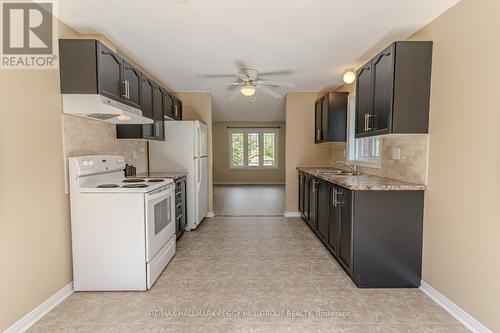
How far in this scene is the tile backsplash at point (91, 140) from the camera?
228 cm

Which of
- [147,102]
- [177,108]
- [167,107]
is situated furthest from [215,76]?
[147,102]

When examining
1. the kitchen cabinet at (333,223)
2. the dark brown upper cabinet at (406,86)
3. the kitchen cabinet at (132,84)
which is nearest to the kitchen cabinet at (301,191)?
the kitchen cabinet at (333,223)

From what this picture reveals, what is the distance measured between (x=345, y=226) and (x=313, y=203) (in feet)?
4.24

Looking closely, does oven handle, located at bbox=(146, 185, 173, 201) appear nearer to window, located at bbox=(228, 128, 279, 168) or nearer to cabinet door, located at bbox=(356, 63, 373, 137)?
cabinet door, located at bbox=(356, 63, 373, 137)

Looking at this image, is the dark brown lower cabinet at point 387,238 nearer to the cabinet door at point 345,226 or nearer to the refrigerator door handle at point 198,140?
the cabinet door at point 345,226

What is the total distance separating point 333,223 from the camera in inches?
115

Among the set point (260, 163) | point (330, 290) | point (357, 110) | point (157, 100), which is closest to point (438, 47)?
point (357, 110)

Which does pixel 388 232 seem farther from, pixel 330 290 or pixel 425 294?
pixel 330 290

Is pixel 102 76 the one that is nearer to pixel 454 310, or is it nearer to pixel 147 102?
pixel 147 102

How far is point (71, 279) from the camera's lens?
2307 mm

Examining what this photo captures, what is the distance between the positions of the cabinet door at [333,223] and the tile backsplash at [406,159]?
26.1 inches

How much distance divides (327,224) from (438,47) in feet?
6.87

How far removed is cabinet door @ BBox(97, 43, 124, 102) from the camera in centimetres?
218

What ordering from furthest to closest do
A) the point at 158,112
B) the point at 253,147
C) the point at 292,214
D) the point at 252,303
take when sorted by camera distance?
the point at 253,147 → the point at 292,214 → the point at 158,112 → the point at 252,303
